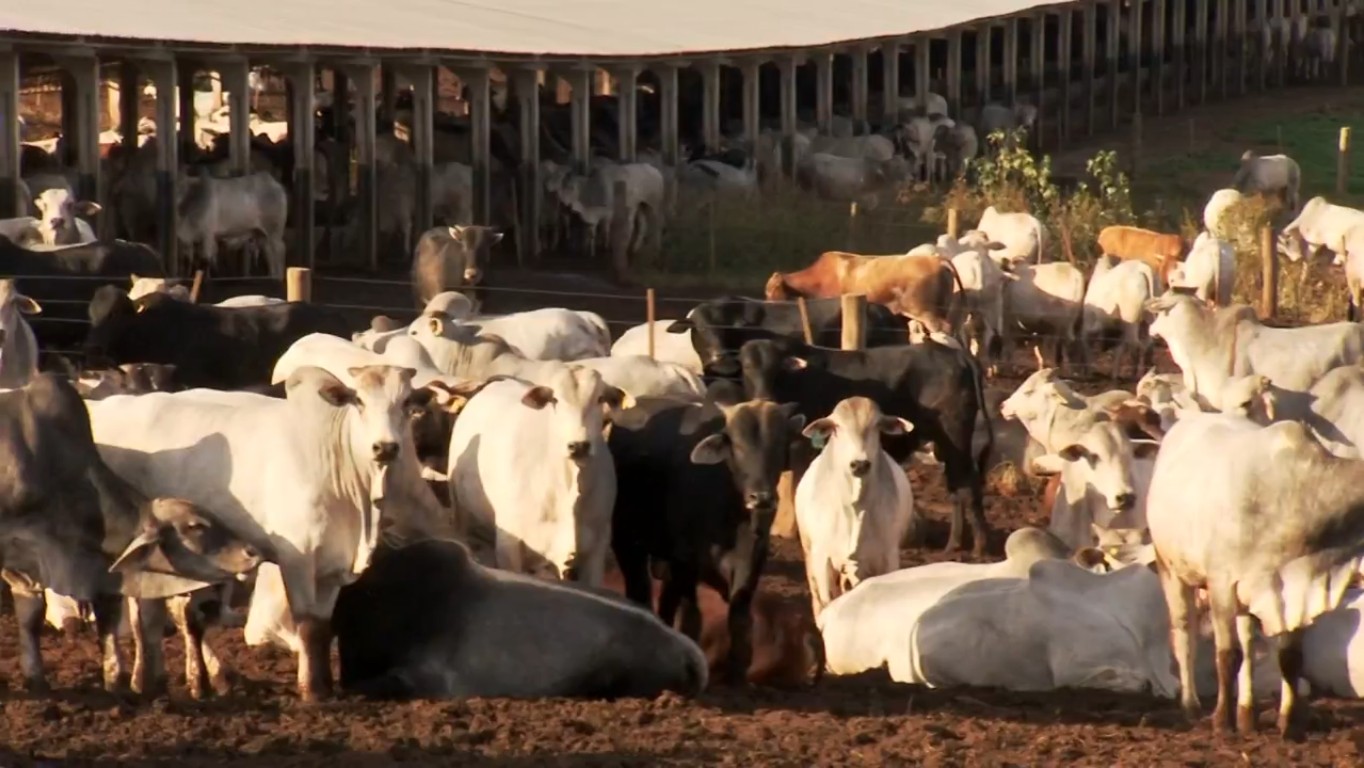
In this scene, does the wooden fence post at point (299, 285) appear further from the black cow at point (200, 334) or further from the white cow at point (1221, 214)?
the white cow at point (1221, 214)

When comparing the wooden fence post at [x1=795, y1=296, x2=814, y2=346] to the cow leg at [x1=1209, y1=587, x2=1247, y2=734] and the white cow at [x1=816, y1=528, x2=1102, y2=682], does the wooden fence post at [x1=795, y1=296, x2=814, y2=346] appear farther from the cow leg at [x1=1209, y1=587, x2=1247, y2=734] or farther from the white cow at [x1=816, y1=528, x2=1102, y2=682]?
the cow leg at [x1=1209, y1=587, x2=1247, y2=734]

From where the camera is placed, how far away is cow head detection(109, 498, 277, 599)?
11.1m

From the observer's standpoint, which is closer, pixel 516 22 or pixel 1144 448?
pixel 1144 448

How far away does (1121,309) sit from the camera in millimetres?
22688

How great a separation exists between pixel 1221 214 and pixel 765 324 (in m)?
10.8

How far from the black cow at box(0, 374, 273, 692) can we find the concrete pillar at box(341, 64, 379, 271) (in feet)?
53.6

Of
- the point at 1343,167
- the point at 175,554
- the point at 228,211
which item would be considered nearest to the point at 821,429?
the point at 175,554

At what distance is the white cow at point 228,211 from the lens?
1025 inches

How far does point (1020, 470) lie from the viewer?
18.7 metres

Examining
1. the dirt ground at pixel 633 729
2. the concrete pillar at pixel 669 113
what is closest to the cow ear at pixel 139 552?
the dirt ground at pixel 633 729

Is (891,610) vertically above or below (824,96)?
below

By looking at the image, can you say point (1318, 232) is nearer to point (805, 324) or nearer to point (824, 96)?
point (805, 324)

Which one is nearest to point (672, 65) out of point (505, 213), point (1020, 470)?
point (505, 213)

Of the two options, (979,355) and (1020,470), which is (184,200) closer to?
(979,355)
